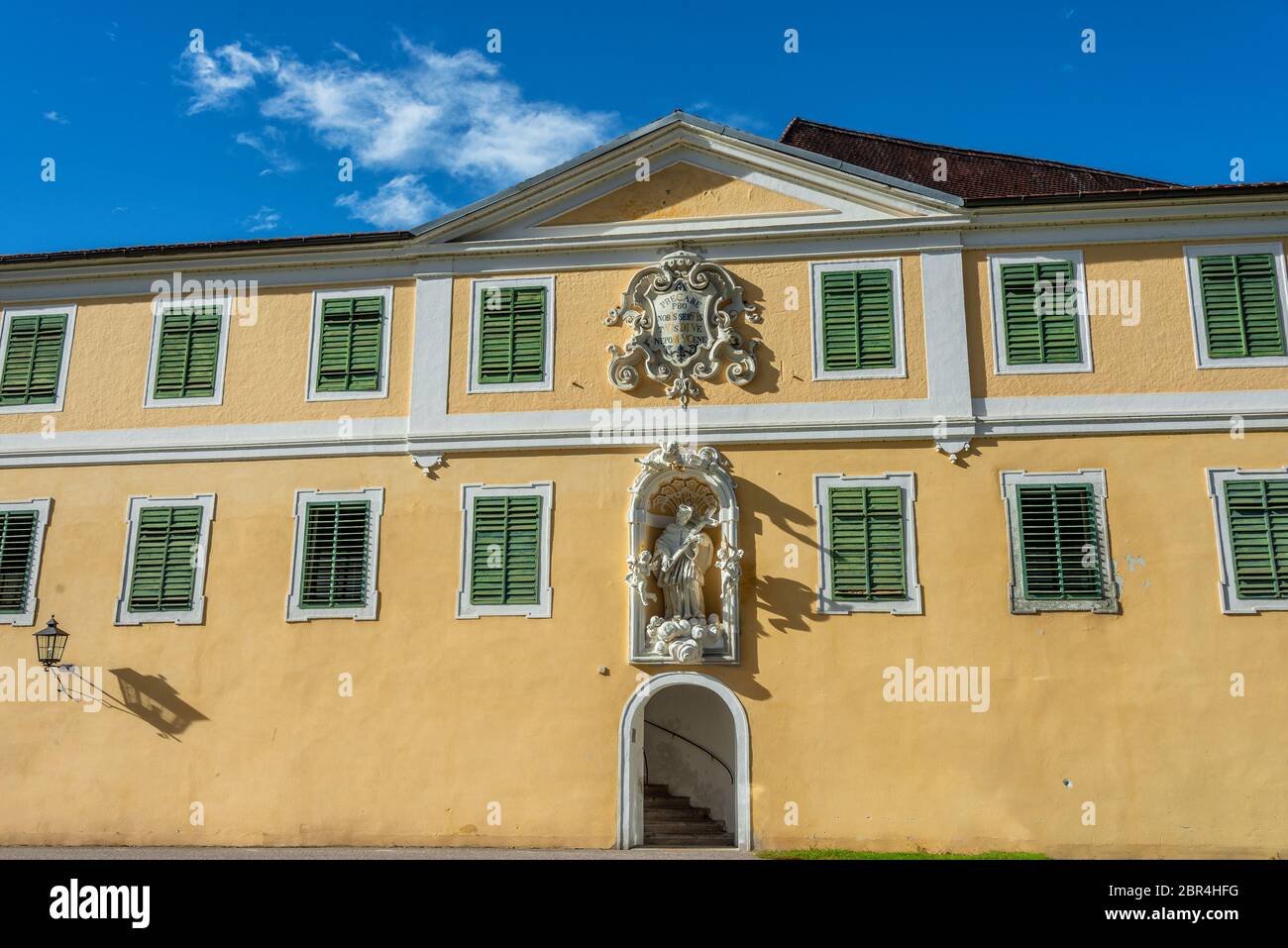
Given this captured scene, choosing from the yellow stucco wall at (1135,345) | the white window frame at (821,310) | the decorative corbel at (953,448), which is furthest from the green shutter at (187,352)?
the yellow stucco wall at (1135,345)

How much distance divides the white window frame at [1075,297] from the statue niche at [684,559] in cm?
426

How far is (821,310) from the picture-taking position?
18.2 meters

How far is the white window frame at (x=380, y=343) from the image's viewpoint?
18812mm

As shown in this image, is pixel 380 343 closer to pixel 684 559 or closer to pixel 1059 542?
pixel 684 559

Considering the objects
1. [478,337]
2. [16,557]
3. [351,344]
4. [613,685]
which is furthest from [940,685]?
[16,557]

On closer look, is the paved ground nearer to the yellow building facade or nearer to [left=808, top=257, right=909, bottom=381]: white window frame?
the yellow building facade

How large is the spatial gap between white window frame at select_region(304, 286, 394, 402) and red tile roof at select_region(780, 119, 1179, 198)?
38.0 ft

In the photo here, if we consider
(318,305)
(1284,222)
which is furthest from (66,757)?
(1284,222)

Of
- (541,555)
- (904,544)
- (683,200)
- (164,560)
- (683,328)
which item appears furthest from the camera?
(683,200)

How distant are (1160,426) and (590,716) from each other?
8864 mm

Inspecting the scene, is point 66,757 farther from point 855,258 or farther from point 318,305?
point 855,258

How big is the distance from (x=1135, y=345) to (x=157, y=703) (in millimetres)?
15075

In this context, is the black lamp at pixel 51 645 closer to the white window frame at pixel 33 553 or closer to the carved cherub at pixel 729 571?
the white window frame at pixel 33 553

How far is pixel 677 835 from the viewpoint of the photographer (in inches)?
702
